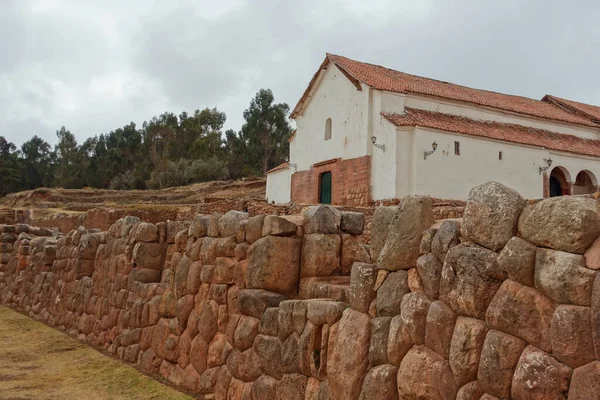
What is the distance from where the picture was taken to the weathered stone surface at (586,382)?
219 cm

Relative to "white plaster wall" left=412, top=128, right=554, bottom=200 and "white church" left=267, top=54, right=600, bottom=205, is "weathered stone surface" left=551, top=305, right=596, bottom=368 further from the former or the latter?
"white plaster wall" left=412, top=128, right=554, bottom=200

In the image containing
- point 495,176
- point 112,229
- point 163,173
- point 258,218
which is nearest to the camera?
point 258,218

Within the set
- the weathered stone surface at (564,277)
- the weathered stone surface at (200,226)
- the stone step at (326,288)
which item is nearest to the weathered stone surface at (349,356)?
the stone step at (326,288)

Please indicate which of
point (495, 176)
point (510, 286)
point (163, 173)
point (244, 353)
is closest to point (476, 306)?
point (510, 286)

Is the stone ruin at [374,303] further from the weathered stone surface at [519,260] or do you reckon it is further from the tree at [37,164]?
the tree at [37,164]

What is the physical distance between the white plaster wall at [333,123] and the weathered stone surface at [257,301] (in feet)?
58.4

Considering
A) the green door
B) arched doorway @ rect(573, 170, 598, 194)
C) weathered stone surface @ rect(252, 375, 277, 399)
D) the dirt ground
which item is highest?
arched doorway @ rect(573, 170, 598, 194)

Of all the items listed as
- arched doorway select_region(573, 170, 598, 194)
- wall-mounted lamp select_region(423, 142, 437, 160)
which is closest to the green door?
wall-mounted lamp select_region(423, 142, 437, 160)

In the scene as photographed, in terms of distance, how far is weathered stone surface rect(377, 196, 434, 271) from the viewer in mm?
3277

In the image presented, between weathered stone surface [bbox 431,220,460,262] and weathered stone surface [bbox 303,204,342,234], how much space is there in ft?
6.03

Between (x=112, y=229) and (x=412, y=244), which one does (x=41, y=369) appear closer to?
(x=112, y=229)

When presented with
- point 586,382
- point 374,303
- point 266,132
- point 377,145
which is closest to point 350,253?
point 374,303

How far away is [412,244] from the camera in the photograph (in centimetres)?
328

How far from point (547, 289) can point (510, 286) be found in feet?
0.67
